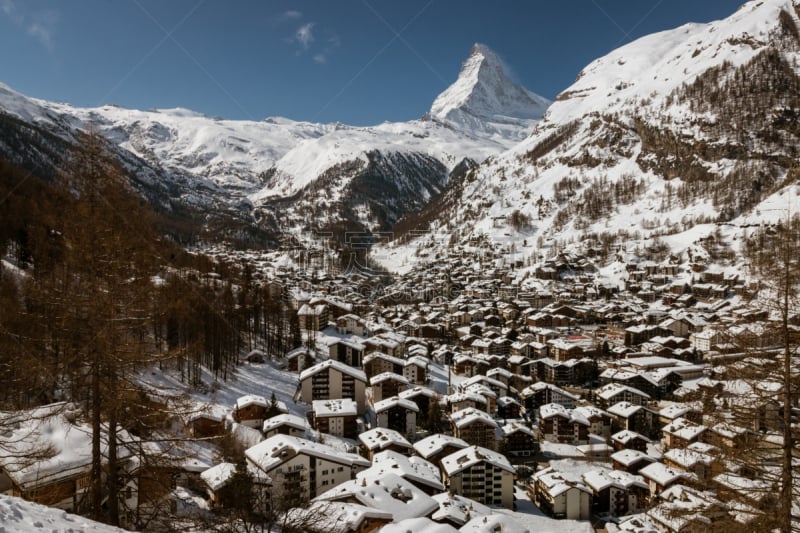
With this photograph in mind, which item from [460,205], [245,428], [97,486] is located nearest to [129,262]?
[97,486]

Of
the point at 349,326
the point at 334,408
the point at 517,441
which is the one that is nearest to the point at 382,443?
the point at 334,408

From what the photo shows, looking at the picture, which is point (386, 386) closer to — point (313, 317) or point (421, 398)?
point (421, 398)

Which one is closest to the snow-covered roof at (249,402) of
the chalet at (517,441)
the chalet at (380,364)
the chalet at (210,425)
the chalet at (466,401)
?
the chalet at (210,425)

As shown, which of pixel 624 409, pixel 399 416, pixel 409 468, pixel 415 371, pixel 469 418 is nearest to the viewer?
pixel 409 468

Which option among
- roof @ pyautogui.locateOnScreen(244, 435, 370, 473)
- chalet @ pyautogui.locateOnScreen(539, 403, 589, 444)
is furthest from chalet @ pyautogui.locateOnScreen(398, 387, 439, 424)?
roof @ pyautogui.locateOnScreen(244, 435, 370, 473)

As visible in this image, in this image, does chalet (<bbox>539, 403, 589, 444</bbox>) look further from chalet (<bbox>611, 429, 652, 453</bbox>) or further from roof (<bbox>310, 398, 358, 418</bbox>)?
roof (<bbox>310, 398, 358, 418</bbox>)

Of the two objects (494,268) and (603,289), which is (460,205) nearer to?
(494,268)

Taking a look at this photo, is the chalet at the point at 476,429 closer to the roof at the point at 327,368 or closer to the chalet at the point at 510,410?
the chalet at the point at 510,410

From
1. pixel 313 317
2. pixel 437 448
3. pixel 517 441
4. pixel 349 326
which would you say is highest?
pixel 313 317
